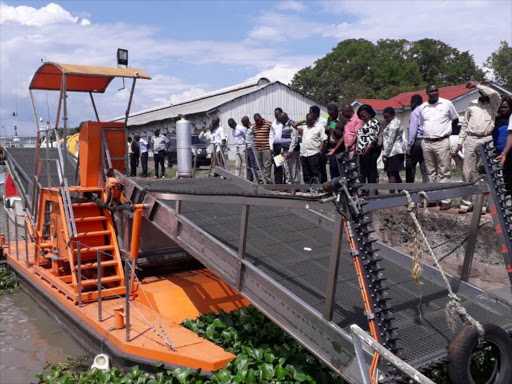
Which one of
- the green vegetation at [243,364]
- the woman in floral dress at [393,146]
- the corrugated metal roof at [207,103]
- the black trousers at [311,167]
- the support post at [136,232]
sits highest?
the corrugated metal roof at [207,103]

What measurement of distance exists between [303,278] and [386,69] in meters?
50.2

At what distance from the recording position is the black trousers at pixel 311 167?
1029 centimetres

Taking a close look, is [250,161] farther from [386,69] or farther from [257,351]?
[386,69]

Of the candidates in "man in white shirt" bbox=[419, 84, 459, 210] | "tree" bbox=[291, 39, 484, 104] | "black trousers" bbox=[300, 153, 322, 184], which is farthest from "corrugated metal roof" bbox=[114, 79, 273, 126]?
"man in white shirt" bbox=[419, 84, 459, 210]

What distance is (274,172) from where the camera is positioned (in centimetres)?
1151

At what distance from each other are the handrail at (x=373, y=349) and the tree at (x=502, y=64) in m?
43.9

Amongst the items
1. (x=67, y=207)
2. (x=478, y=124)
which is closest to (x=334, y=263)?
(x=67, y=207)

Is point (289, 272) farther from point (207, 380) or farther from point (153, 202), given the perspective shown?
point (153, 202)

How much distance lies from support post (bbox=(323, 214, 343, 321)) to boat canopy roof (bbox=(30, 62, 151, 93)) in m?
4.78

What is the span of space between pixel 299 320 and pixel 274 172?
7311mm

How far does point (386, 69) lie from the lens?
5194 centimetres

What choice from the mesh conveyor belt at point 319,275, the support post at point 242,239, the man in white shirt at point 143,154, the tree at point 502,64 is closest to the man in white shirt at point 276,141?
the mesh conveyor belt at point 319,275

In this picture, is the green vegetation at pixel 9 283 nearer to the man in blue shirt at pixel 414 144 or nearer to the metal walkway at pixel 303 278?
the metal walkway at pixel 303 278

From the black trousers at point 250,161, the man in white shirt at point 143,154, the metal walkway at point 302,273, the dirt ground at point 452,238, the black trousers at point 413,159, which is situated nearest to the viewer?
the metal walkway at point 302,273
